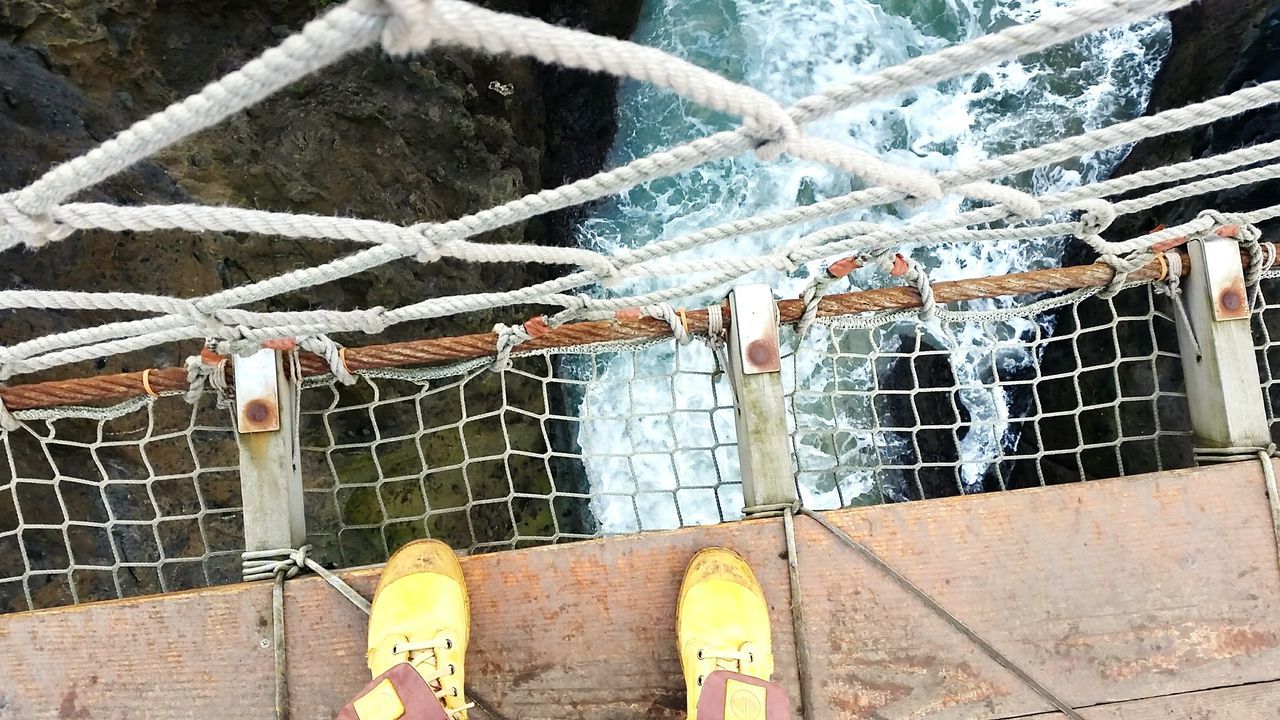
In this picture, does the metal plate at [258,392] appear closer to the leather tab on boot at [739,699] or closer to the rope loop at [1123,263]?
the leather tab on boot at [739,699]

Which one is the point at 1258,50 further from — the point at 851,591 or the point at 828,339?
the point at 851,591

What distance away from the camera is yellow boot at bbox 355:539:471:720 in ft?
4.48

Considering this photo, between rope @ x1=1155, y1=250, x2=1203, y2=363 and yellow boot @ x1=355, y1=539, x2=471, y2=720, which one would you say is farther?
rope @ x1=1155, y1=250, x2=1203, y2=363

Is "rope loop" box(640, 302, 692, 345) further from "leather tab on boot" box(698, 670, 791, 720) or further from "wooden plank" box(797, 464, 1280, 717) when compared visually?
"leather tab on boot" box(698, 670, 791, 720)

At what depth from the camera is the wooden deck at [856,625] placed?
1437 millimetres

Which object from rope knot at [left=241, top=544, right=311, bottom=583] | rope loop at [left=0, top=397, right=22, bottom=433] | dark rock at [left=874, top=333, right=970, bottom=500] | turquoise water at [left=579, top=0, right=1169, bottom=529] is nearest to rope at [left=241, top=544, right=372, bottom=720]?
rope knot at [left=241, top=544, right=311, bottom=583]

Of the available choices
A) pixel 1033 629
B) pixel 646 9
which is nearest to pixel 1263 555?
pixel 1033 629

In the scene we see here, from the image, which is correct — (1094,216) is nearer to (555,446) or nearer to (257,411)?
(257,411)

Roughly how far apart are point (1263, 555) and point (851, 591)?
0.85 m

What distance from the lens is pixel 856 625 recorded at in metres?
1.46

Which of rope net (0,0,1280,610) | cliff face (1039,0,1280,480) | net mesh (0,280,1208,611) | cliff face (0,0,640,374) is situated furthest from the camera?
cliff face (1039,0,1280,480)

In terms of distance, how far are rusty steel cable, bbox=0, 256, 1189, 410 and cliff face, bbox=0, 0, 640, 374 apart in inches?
31.8

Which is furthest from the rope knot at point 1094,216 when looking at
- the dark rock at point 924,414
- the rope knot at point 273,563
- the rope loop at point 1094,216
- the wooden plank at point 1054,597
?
the dark rock at point 924,414

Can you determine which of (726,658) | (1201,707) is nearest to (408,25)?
(726,658)
